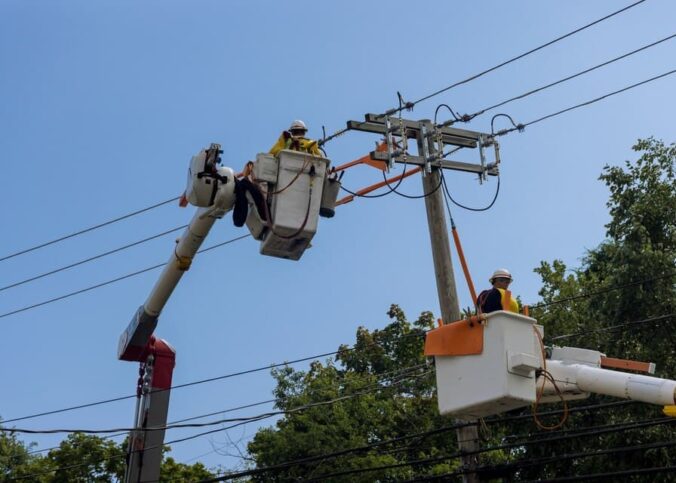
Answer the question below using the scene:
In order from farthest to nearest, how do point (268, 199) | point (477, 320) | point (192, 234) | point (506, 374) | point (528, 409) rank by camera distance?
point (528, 409) < point (192, 234) < point (268, 199) < point (477, 320) < point (506, 374)

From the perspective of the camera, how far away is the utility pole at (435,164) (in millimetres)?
11175

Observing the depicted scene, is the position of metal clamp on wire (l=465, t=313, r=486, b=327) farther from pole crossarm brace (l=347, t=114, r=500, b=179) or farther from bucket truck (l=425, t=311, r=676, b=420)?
pole crossarm brace (l=347, t=114, r=500, b=179)

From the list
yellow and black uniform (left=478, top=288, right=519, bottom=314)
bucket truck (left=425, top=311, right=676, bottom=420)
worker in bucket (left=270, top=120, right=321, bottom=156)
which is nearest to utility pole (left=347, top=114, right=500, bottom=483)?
worker in bucket (left=270, top=120, right=321, bottom=156)

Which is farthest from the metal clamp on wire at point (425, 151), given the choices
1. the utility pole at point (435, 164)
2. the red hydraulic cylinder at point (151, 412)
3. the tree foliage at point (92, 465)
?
the tree foliage at point (92, 465)

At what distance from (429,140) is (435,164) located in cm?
35

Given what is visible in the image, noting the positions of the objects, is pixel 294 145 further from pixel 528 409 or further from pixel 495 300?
pixel 528 409

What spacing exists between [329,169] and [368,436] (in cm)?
2089

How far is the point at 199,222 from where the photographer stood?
10.6 metres

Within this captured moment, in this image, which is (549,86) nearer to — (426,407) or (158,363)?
(158,363)

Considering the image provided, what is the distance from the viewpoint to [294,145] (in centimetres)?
970

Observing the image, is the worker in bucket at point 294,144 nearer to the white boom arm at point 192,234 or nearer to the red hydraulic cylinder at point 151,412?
the white boom arm at point 192,234

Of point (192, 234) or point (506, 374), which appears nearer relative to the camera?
point (506, 374)

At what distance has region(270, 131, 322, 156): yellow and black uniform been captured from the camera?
9703mm

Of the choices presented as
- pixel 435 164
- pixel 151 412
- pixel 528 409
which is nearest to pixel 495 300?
pixel 435 164
